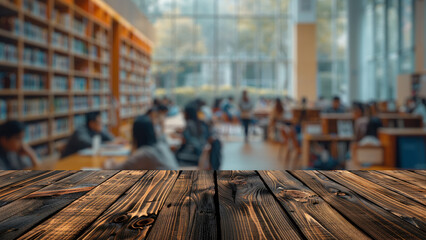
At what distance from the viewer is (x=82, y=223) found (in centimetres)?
90

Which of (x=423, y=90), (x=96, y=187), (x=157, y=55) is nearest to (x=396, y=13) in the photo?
(x=423, y=90)

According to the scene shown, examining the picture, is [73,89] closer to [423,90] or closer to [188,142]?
[188,142]

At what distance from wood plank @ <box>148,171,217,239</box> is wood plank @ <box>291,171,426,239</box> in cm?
33

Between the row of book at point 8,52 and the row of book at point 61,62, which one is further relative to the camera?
the row of book at point 61,62

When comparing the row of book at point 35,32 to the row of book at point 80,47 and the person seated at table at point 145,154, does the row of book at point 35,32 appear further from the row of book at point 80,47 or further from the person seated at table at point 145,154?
the person seated at table at point 145,154

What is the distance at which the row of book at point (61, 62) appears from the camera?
5926mm

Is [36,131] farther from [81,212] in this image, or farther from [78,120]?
[81,212]

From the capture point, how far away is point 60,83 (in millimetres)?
6137

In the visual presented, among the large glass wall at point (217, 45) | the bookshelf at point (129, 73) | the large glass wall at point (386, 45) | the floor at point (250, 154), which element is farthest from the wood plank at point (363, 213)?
the large glass wall at point (217, 45)

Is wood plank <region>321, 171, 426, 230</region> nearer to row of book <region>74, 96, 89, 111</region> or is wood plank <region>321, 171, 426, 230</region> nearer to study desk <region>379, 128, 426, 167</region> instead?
study desk <region>379, 128, 426, 167</region>

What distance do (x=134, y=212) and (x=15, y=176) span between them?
0.71 m

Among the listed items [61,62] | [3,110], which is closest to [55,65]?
[61,62]

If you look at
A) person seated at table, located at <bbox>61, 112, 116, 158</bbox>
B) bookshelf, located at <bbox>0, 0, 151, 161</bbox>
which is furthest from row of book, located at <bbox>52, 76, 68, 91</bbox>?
person seated at table, located at <bbox>61, 112, 116, 158</bbox>

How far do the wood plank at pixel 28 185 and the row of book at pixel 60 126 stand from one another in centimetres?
482
